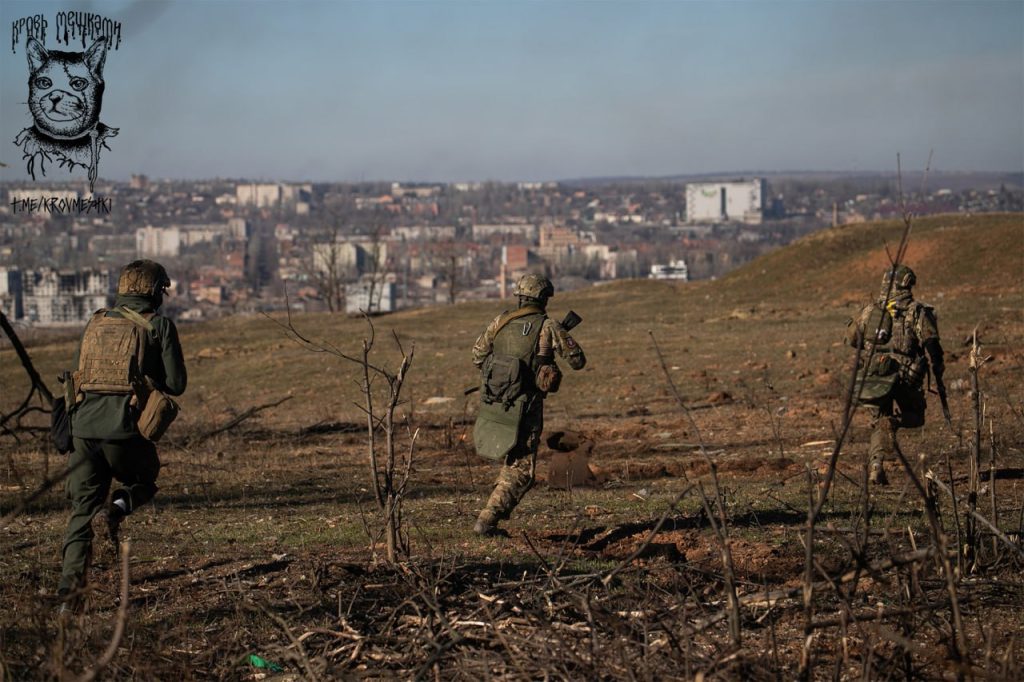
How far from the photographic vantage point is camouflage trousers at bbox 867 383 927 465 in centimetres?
976

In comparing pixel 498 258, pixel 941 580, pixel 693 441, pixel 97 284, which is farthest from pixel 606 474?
pixel 498 258

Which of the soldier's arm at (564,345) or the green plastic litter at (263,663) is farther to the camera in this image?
the soldier's arm at (564,345)

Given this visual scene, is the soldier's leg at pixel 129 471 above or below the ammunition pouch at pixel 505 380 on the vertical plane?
below

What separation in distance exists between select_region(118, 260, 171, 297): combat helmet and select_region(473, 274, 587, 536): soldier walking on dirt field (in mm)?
2266

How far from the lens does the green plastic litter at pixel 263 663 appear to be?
5.23 meters

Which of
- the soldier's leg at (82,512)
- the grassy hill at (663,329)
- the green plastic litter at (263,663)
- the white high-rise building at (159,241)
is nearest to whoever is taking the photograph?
the green plastic litter at (263,663)

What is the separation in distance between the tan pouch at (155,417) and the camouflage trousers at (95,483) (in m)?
0.09

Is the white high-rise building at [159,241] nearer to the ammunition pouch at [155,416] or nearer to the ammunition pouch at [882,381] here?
the ammunition pouch at [882,381]

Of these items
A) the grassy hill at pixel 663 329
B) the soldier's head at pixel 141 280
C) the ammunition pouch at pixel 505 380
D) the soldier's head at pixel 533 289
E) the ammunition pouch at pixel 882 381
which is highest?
the soldier's head at pixel 141 280

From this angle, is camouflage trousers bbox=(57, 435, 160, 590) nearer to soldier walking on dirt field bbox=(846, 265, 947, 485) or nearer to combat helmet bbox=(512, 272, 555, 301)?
combat helmet bbox=(512, 272, 555, 301)

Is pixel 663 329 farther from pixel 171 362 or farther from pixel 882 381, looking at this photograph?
pixel 171 362

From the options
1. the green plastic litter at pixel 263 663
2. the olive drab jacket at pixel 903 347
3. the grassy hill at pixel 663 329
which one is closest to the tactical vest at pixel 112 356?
the green plastic litter at pixel 263 663

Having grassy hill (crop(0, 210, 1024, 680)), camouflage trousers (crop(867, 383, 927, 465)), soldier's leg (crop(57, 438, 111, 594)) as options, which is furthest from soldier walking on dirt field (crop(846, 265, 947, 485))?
soldier's leg (crop(57, 438, 111, 594))

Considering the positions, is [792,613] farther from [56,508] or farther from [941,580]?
[56,508]
